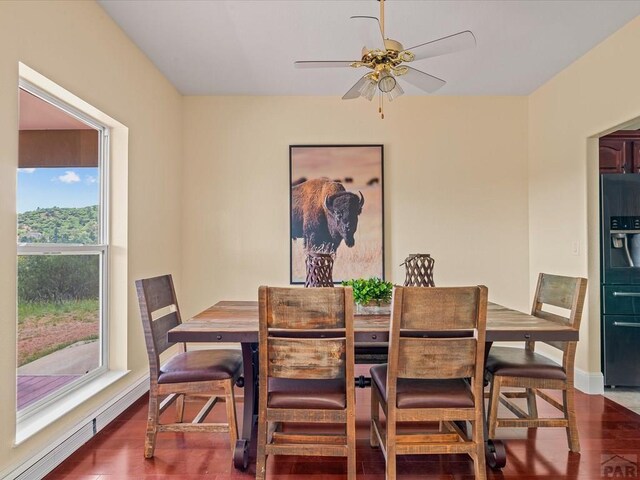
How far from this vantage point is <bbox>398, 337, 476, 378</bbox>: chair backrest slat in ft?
5.97

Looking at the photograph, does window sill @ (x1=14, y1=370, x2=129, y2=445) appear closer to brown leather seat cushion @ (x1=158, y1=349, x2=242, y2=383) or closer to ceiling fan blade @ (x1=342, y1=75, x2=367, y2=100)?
brown leather seat cushion @ (x1=158, y1=349, x2=242, y2=383)

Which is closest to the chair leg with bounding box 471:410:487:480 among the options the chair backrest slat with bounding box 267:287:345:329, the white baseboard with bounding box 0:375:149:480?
the chair backrest slat with bounding box 267:287:345:329

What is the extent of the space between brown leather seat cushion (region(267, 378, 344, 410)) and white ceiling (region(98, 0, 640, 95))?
2264 mm

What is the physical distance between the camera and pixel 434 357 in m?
1.82

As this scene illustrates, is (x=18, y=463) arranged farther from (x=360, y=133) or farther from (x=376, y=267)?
(x=360, y=133)

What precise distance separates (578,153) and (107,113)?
359 centimetres

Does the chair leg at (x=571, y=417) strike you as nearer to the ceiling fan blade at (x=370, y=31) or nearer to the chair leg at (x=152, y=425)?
the chair leg at (x=152, y=425)

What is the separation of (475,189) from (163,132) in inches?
119

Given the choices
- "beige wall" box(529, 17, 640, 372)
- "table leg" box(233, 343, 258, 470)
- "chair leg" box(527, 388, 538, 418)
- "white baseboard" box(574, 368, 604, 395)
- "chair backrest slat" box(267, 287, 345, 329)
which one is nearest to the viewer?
"chair backrest slat" box(267, 287, 345, 329)

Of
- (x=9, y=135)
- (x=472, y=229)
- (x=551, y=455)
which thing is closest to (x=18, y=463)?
(x=9, y=135)

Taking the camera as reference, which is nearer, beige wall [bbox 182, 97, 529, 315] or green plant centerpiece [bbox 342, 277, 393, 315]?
green plant centerpiece [bbox 342, 277, 393, 315]

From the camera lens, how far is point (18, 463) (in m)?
1.89

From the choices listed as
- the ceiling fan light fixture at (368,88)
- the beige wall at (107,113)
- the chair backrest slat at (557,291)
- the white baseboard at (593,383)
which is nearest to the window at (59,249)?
the beige wall at (107,113)

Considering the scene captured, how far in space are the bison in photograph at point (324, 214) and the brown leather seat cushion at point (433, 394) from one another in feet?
7.27
